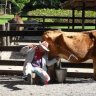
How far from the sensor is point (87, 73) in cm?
1080

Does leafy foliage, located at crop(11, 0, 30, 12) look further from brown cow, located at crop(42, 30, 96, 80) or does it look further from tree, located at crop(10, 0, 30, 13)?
brown cow, located at crop(42, 30, 96, 80)

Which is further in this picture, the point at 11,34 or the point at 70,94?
the point at 11,34

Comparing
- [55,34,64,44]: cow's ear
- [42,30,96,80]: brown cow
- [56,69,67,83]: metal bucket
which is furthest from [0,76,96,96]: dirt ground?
[55,34,64,44]: cow's ear

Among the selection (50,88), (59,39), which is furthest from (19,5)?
(50,88)

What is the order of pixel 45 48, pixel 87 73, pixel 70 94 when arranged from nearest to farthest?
1. pixel 70 94
2. pixel 45 48
3. pixel 87 73

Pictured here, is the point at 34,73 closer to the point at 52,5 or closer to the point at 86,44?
the point at 86,44

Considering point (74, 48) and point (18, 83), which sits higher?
point (74, 48)

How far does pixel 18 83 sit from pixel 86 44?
1.75 m

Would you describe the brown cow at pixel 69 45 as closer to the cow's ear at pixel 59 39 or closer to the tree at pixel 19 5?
the cow's ear at pixel 59 39

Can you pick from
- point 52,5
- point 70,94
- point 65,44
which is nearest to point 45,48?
point 65,44

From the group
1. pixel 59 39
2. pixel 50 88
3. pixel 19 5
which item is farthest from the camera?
pixel 19 5

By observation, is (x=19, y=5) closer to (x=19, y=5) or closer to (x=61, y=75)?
(x=19, y=5)

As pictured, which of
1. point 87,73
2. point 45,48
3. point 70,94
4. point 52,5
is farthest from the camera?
point 52,5

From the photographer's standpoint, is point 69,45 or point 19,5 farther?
point 19,5
